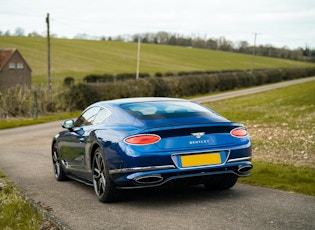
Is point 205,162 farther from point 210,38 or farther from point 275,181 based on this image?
point 210,38

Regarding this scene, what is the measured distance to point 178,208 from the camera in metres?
6.29

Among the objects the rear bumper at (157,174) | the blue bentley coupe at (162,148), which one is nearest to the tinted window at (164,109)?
the blue bentley coupe at (162,148)

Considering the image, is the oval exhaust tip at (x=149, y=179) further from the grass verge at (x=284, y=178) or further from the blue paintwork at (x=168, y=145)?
the grass verge at (x=284, y=178)

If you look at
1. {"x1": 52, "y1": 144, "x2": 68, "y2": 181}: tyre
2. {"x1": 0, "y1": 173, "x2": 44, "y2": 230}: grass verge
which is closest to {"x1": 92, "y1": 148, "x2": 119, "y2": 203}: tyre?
{"x1": 0, "y1": 173, "x2": 44, "y2": 230}: grass verge

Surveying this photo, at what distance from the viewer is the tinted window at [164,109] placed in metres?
6.80

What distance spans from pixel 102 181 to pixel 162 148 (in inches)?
46.2

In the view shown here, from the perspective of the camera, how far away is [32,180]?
9383mm

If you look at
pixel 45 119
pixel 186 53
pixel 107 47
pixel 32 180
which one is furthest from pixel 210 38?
pixel 32 180

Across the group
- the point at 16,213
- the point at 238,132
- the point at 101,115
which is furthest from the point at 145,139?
the point at 16,213

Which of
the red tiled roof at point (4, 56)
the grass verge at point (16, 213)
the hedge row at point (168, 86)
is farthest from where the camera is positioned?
the red tiled roof at point (4, 56)

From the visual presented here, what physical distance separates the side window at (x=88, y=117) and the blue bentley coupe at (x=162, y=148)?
22.9 inches

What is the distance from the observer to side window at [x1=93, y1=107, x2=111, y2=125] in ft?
24.5

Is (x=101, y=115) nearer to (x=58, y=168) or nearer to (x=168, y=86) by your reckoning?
(x=58, y=168)

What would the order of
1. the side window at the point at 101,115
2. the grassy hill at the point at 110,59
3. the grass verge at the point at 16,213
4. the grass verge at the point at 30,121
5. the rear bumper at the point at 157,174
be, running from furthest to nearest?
the grassy hill at the point at 110,59 → the grass verge at the point at 30,121 → the side window at the point at 101,115 → the rear bumper at the point at 157,174 → the grass verge at the point at 16,213
